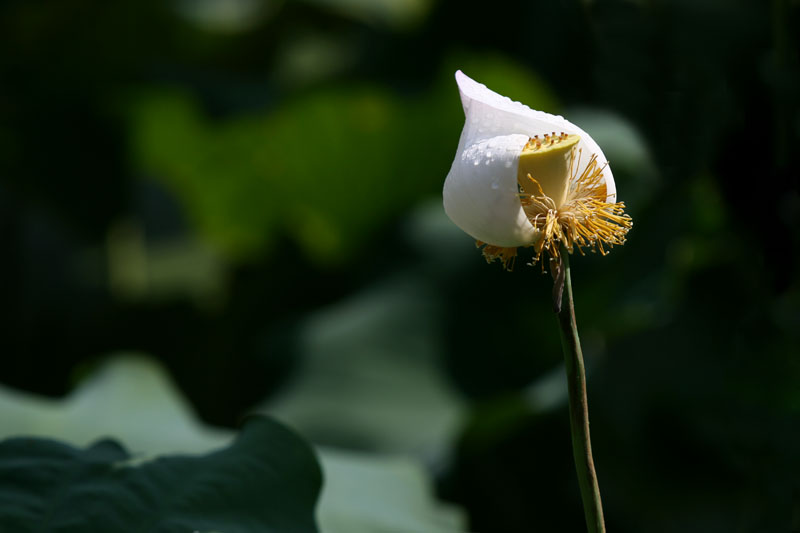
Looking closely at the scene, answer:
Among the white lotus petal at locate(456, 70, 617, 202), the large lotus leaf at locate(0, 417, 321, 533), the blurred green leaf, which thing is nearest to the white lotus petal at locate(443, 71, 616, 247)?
the white lotus petal at locate(456, 70, 617, 202)

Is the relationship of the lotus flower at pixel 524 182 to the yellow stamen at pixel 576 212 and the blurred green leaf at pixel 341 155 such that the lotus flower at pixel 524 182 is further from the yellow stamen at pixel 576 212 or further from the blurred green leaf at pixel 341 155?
the blurred green leaf at pixel 341 155

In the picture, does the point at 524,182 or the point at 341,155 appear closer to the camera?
the point at 524,182

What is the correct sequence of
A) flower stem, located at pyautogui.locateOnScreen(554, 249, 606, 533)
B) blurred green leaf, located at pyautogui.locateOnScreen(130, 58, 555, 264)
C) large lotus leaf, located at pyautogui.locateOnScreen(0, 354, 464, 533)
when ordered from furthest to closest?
blurred green leaf, located at pyautogui.locateOnScreen(130, 58, 555, 264) < large lotus leaf, located at pyautogui.locateOnScreen(0, 354, 464, 533) < flower stem, located at pyautogui.locateOnScreen(554, 249, 606, 533)

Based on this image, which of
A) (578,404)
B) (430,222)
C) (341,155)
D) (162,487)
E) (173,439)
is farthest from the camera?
(341,155)

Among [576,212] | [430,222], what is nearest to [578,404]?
[576,212]

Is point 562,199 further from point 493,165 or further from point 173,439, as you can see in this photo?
point 173,439

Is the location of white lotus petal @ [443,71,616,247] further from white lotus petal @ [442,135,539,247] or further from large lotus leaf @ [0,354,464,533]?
large lotus leaf @ [0,354,464,533]
